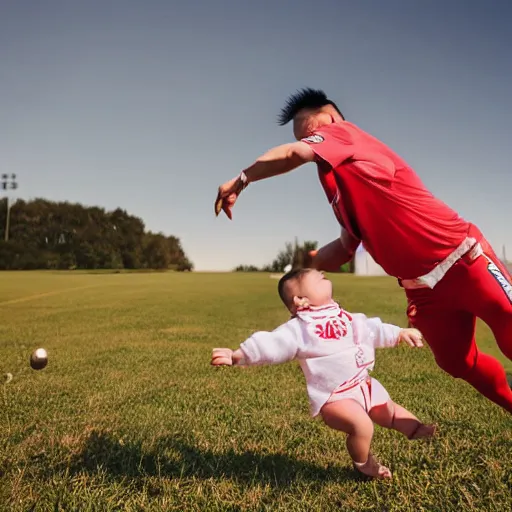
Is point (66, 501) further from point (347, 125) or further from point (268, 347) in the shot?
point (347, 125)

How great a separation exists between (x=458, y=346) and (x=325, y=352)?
0.95 m

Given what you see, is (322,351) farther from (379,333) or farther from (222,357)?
(222,357)

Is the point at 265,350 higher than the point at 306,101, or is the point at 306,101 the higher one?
the point at 306,101

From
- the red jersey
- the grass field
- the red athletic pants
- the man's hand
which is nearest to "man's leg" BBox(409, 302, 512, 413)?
the red athletic pants

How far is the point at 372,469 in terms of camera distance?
11.2ft

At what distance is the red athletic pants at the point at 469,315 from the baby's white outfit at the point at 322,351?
1.51 ft

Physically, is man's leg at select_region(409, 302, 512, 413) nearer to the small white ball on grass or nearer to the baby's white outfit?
the baby's white outfit

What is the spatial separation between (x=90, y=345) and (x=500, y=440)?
25.6 feet

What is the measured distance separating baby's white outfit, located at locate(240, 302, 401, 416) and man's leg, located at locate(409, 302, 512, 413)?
1.42ft

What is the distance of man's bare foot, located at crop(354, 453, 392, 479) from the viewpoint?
11.2ft

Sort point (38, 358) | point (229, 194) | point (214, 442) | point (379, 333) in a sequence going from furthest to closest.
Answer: point (38, 358)
point (214, 442)
point (379, 333)
point (229, 194)

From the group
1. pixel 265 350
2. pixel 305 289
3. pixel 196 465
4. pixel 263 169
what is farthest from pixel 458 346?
pixel 196 465

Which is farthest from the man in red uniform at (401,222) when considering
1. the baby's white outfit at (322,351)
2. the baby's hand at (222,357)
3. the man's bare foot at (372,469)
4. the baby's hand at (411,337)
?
the man's bare foot at (372,469)

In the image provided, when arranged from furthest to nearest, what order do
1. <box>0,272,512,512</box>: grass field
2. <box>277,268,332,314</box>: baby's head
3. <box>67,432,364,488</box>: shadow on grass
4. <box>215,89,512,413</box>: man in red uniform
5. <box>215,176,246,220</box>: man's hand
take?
<box>67,432,364,488</box>: shadow on grass < <box>0,272,512,512</box>: grass field < <box>277,268,332,314</box>: baby's head < <box>215,89,512,413</box>: man in red uniform < <box>215,176,246,220</box>: man's hand
